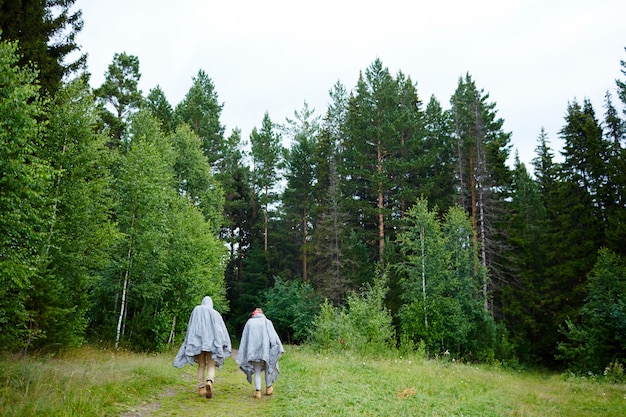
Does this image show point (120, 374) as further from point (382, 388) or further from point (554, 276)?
point (554, 276)

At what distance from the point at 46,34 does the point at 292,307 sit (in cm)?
2501

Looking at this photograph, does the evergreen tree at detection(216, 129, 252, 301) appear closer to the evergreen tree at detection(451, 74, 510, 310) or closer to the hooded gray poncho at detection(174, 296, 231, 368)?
the evergreen tree at detection(451, 74, 510, 310)

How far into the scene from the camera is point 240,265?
4566cm

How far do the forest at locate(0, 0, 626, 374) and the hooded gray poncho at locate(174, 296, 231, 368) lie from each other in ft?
12.0

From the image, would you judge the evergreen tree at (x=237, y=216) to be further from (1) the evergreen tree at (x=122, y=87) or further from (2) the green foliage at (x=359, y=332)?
(2) the green foliage at (x=359, y=332)

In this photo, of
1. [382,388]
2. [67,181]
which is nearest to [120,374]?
[382,388]

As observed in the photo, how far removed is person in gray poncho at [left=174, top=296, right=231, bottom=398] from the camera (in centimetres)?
885

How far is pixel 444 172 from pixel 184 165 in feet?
67.0

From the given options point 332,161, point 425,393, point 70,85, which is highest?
point 332,161

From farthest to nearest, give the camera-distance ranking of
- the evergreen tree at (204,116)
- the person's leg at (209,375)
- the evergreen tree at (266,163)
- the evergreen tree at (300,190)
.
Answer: the evergreen tree at (266,163) → the evergreen tree at (300,190) → the evergreen tree at (204,116) → the person's leg at (209,375)

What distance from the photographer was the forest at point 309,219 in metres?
13.7

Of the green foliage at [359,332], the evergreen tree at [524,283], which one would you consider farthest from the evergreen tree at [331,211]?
the green foliage at [359,332]

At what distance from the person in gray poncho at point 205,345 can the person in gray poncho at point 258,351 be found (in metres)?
0.39

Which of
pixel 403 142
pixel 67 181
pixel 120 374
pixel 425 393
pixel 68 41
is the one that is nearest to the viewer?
pixel 120 374
